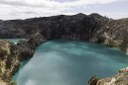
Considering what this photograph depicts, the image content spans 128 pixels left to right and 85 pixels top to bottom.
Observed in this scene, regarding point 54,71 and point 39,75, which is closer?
point 39,75

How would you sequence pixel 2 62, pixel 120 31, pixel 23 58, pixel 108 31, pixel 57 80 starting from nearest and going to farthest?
pixel 57 80, pixel 2 62, pixel 23 58, pixel 120 31, pixel 108 31

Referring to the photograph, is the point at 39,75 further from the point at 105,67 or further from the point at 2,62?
the point at 105,67

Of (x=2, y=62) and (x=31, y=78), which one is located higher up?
(x=2, y=62)

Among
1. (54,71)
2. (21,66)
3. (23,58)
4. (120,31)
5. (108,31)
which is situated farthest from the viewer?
(108,31)

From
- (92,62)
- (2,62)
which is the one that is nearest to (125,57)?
(92,62)

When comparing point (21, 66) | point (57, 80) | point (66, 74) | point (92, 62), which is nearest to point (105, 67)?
point (92, 62)

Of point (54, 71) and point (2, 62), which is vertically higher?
point (2, 62)

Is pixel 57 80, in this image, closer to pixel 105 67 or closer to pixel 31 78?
pixel 31 78

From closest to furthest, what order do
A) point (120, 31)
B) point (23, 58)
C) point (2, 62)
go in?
point (2, 62)
point (23, 58)
point (120, 31)

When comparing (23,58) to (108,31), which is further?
(108,31)
